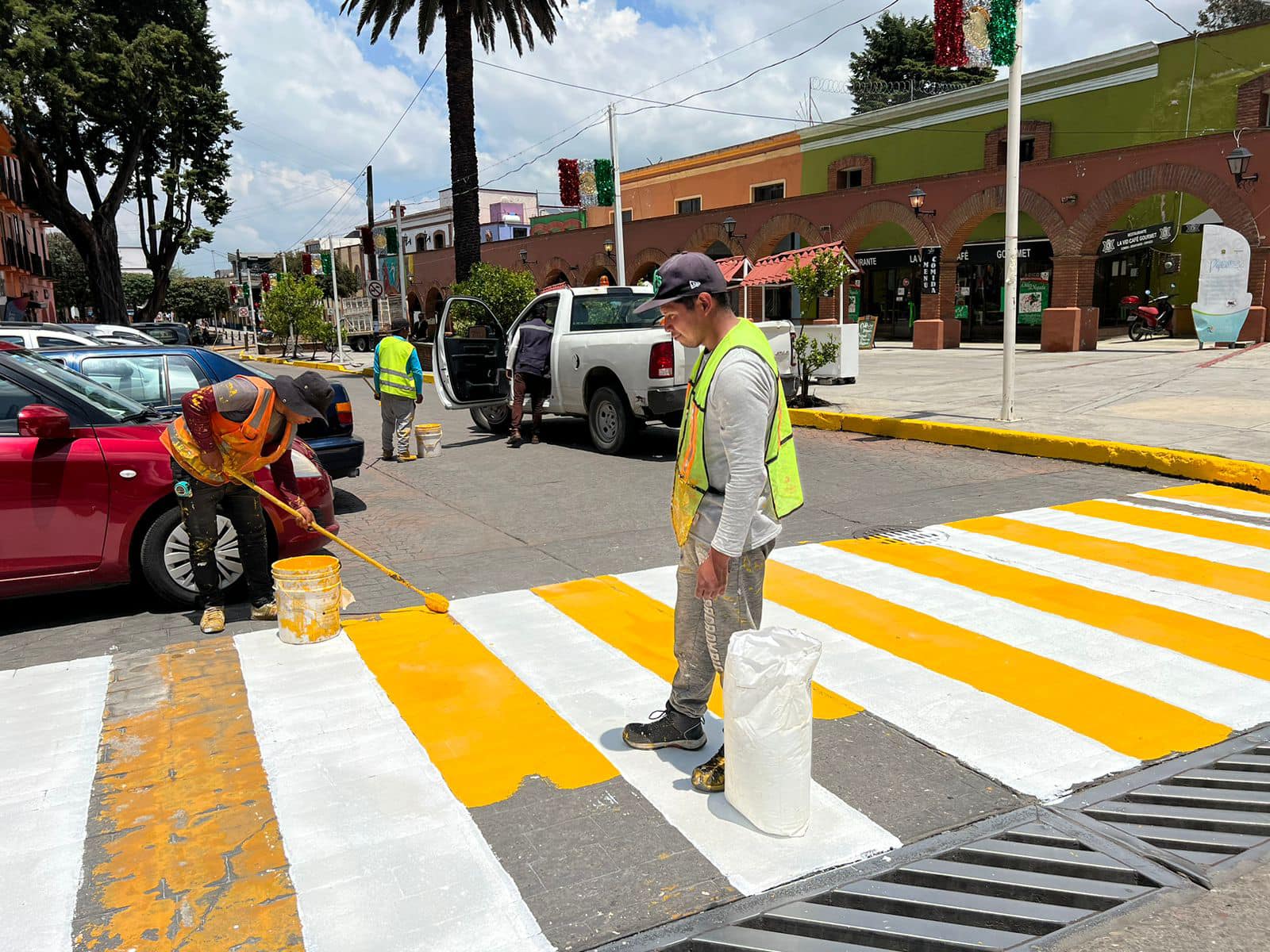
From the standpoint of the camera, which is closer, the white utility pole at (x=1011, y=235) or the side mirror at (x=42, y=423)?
the side mirror at (x=42, y=423)

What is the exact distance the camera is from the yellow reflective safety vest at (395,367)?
38.4ft

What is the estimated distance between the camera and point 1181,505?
25.7ft

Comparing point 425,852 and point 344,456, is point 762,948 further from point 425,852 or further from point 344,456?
point 344,456

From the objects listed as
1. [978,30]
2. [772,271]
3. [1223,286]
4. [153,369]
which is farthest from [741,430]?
[1223,286]

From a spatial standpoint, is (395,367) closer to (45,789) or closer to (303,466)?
(303,466)

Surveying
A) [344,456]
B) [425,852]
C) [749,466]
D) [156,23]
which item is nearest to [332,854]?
[425,852]

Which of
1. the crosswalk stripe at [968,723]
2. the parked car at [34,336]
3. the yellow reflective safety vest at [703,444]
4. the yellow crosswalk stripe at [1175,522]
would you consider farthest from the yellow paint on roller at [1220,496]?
the parked car at [34,336]

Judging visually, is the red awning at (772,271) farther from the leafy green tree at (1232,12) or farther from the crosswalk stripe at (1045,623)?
the leafy green tree at (1232,12)

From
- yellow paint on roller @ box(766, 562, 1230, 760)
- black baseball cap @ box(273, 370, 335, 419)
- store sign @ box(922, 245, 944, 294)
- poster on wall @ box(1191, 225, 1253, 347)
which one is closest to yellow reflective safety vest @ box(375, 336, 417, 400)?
black baseball cap @ box(273, 370, 335, 419)

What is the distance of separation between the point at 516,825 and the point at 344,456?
605cm

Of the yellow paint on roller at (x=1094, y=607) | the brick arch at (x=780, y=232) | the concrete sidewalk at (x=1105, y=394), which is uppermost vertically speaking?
the brick arch at (x=780, y=232)

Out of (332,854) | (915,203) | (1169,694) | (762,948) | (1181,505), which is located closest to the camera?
(762,948)

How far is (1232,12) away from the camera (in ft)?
138

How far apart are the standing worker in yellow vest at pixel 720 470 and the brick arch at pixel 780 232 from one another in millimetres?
27736
